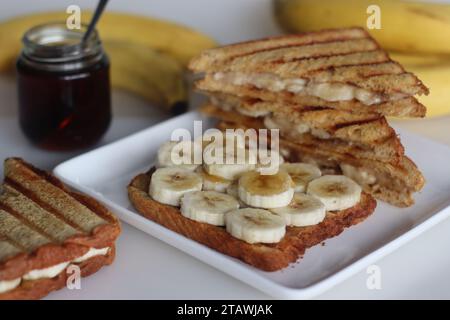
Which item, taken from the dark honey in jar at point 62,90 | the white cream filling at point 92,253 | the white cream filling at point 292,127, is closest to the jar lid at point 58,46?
the dark honey in jar at point 62,90

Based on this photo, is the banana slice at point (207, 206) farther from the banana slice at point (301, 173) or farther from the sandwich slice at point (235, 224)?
the banana slice at point (301, 173)

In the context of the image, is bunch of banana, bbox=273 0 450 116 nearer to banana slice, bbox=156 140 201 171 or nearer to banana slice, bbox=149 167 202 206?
banana slice, bbox=156 140 201 171

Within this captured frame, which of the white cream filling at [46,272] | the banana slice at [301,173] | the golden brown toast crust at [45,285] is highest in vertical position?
→ the white cream filling at [46,272]

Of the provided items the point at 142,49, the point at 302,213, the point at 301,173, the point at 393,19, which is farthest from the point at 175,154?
the point at 393,19

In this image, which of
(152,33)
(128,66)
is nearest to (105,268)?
(128,66)

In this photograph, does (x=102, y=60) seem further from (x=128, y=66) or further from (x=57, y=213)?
(x=57, y=213)

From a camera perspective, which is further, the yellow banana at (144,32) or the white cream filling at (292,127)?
the yellow banana at (144,32)

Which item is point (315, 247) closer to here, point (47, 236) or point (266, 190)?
point (266, 190)
